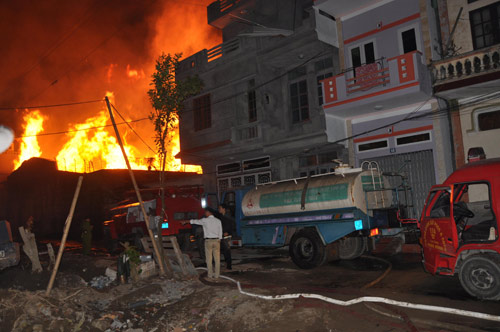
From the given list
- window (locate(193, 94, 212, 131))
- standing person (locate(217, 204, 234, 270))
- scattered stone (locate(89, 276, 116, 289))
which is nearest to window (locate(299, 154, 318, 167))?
window (locate(193, 94, 212, 131))

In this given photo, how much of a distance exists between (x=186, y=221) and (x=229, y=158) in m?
7.21

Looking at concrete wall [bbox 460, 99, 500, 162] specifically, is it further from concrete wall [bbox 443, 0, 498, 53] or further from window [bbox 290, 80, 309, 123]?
window [bbox 290, 80, 309, 123]

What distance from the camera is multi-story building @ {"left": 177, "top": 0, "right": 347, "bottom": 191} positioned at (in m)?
18.6

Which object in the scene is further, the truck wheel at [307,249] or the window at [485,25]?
the window at [485,25]

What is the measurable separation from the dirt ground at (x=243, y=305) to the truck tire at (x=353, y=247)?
151 cm

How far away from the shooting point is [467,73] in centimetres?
1352

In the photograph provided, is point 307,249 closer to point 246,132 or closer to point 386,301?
point 386,301

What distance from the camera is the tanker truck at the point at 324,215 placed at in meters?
10.7

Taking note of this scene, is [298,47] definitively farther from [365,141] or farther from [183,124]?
[183,124]

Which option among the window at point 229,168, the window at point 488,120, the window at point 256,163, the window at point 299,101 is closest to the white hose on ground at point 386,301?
the window at point 488,120

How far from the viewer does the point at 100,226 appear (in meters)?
31.9

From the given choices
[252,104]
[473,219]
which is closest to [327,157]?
[252,104]

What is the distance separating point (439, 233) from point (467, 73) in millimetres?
8473

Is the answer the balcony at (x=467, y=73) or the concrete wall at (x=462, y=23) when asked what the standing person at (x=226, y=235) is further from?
the concrete wall at (x=462, y=23)
